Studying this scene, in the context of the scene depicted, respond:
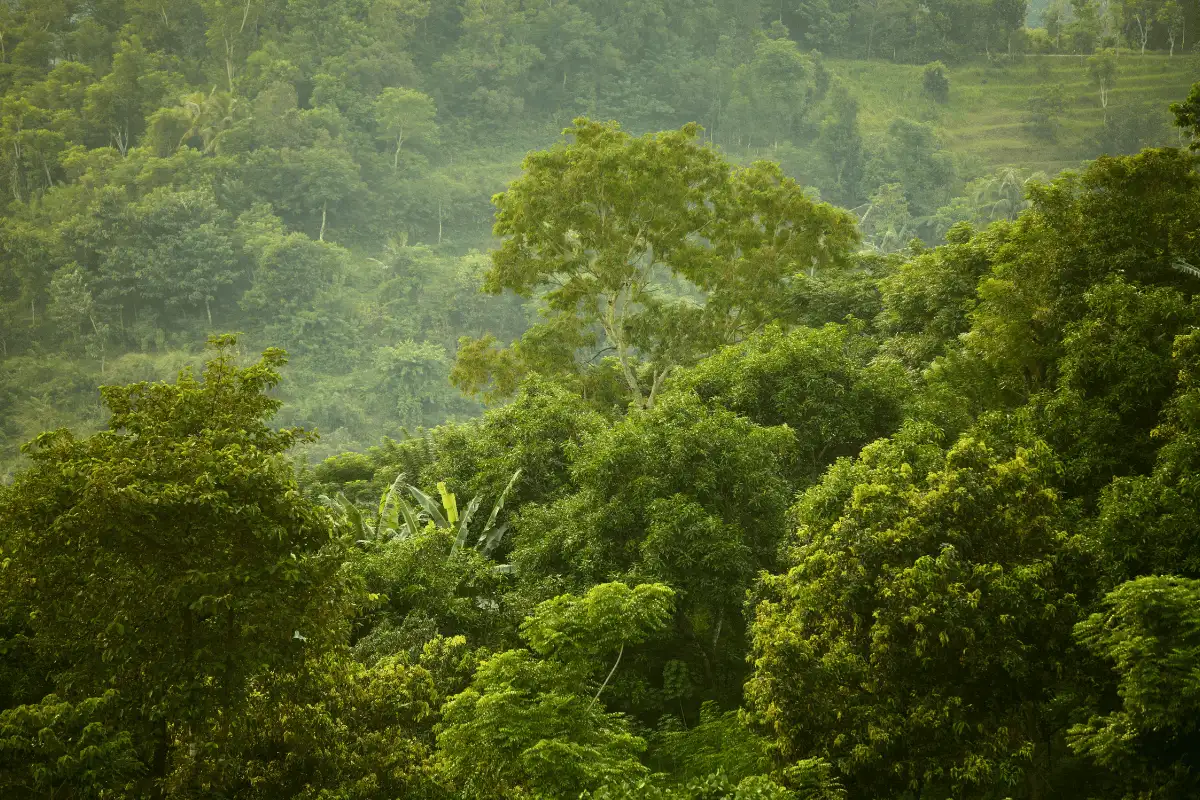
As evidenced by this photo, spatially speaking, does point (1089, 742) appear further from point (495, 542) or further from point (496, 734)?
point (495, 542)

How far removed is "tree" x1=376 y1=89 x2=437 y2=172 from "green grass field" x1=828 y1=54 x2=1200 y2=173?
3436cm

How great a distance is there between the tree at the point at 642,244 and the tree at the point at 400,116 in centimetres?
5877

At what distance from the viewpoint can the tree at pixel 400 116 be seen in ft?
266

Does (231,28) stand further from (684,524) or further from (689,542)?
(689,542)

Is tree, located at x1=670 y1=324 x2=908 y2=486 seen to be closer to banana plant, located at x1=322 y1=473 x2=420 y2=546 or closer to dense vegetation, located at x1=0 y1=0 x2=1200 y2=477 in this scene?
banana plant, located at x1=322 y1=473 x2=420 y2=546

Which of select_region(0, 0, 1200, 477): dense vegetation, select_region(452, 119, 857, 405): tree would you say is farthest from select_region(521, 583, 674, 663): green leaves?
select_region(0, 0, 1200, 477): dense vegetation

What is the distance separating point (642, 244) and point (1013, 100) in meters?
71.1

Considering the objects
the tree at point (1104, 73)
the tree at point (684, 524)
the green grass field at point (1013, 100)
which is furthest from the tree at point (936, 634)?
the tree at point (1104, 73)

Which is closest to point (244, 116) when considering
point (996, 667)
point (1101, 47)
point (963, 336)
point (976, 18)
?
point (976, 18)

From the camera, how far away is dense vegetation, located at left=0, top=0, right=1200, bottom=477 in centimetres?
6116

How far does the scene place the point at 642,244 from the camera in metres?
24.3

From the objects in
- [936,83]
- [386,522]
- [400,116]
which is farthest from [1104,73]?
[386,522]

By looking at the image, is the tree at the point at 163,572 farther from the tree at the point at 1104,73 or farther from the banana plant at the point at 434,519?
the tree at the point at 1104,73

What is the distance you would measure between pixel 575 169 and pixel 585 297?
317 cm
